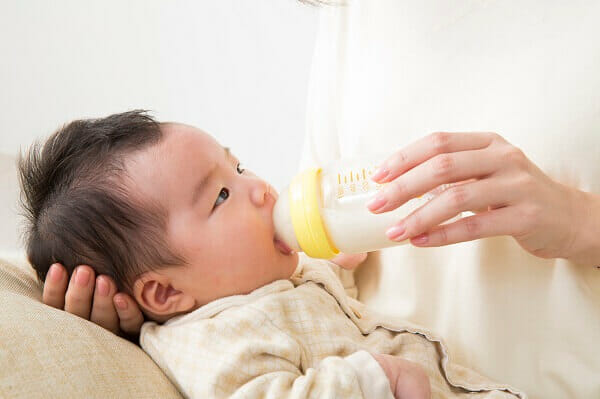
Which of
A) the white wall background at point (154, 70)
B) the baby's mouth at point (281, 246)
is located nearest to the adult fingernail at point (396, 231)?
the baby's mouth at point (281, 246)

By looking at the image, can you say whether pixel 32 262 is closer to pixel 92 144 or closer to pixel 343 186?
pixel 92 144

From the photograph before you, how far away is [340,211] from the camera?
0.93 meters

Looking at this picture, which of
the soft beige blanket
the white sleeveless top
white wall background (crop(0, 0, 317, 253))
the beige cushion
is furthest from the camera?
white wall background (crop(0, 0, 317, 253))

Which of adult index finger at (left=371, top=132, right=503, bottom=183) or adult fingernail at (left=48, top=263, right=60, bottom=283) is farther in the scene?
adult fingernail at (left=48, top=263, right=60, bottom=283)

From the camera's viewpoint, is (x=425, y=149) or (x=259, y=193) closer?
(x=425, y=149)

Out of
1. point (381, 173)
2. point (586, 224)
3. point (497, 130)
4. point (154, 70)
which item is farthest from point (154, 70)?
point (586, 224)

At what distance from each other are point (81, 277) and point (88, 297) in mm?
42

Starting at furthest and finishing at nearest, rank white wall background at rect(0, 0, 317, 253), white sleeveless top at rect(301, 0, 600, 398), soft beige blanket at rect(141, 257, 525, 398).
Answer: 1. white wall background at rect(0, 0, 317, 253)
2. white sleeveless top at rect(301, 0, 600, 398)
3. soft beige blanket at rect(141, 257, 525, 398)

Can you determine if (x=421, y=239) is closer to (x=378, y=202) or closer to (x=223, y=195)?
(x=378, y=202)

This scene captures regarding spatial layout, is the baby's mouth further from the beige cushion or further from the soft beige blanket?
the beige cushion

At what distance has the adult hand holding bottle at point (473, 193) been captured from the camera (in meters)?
0.79

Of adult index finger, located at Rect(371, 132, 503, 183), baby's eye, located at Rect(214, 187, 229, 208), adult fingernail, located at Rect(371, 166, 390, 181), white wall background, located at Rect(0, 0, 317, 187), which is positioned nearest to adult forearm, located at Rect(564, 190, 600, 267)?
adult index finger, located at Rect(371, 132, 503, 183)

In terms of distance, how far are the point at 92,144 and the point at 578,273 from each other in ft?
2.72

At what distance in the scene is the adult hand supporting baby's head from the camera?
982 millimetres
